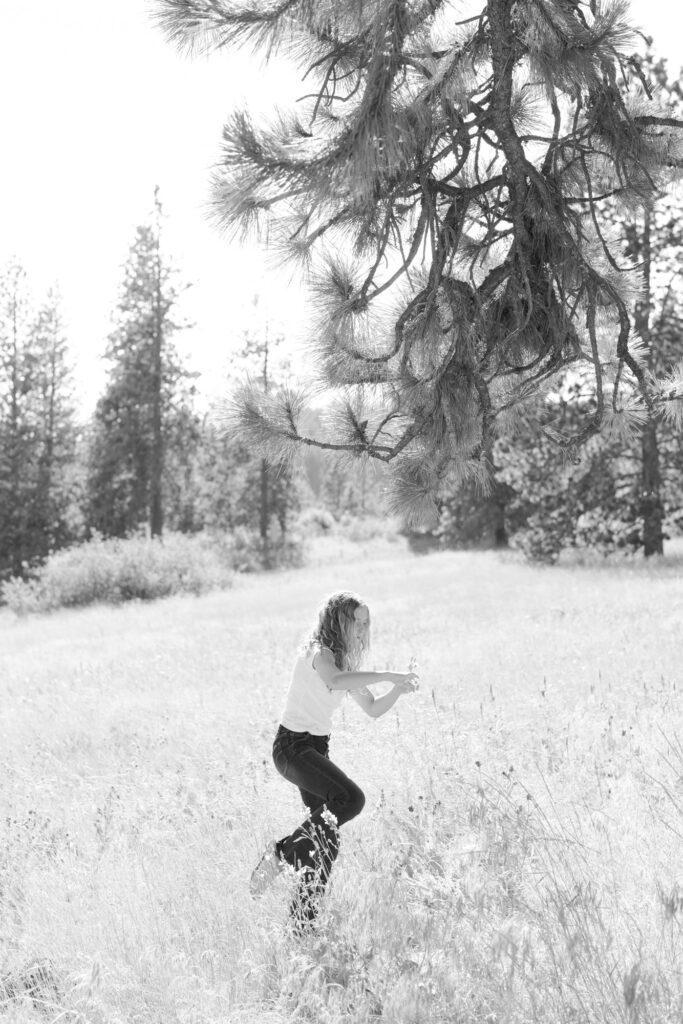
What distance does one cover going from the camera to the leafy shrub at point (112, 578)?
74.2 feet

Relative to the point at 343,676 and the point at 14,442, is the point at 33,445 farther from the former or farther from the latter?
the point at 343,676

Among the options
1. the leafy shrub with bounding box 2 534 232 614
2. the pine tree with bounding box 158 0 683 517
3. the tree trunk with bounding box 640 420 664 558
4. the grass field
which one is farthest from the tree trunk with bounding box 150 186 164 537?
the pine tree with bounding box 158 0 683 517

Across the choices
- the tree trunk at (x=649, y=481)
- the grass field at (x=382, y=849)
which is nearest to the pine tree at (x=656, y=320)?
the tree trunk at (x=649, y=481)

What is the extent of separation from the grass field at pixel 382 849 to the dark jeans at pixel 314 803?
0.15 metres

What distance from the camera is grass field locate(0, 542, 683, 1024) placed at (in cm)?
284

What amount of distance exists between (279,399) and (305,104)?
1.43 meters

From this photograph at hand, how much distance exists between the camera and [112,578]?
22672 millimetres

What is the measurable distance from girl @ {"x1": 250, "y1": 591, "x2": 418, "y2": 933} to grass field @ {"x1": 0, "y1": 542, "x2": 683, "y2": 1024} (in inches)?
6.6

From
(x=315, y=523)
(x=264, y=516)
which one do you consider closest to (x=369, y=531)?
(x=315, y=523)

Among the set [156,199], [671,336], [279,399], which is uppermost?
[156,199]

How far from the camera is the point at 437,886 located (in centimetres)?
325

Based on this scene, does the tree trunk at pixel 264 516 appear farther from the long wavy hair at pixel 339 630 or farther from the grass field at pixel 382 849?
the long wavy hair at pixel 339 630

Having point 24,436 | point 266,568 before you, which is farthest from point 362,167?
point 24,436

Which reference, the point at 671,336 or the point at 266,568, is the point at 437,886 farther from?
the point at 266,568
